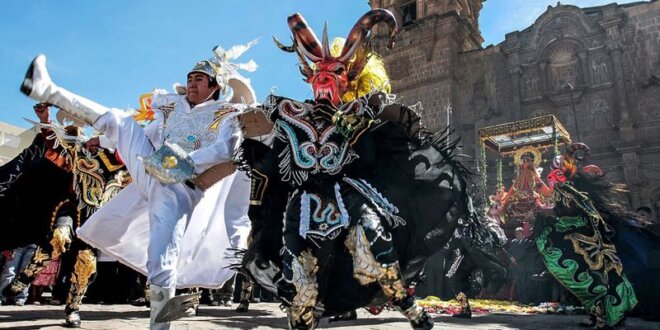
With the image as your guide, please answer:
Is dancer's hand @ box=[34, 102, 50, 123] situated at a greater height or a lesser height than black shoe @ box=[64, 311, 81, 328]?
greater

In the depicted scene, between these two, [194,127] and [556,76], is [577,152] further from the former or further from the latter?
[556,76]

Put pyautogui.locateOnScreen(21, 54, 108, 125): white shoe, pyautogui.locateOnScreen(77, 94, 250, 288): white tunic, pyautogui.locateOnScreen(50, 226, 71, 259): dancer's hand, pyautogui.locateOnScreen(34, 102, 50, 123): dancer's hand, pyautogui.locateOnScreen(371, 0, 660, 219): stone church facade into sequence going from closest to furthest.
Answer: pyautogui.locateOnScreen(21, 54, 108, 125): white shoe < pyautogui.locateOnScreen(77, 94, 250, 288): white tunic < pyautogui.locateOnScreen(50, 226, 71, 259): dancer's hand < pyautogui.locateOnScreen(34, 102, 50, 123): dancer's hand < pyautogui.locateOnScreen(371, 0, 660, 219): stone church facade

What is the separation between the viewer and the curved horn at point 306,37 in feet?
11.4

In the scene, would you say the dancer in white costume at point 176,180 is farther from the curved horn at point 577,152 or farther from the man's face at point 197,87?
the curved horn at point 577,152

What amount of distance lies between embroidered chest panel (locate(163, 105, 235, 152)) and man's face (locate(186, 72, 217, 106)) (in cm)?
16

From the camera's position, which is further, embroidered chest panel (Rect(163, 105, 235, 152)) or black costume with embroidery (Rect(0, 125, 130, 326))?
black costume with embroidery (Rect(0, 125, 130, 326))

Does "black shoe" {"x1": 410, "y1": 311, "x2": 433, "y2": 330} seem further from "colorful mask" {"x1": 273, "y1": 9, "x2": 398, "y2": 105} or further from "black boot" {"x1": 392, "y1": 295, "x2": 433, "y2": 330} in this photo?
"colorful mask" {"x1": 273, "y1": 9, "x2": 398, "y2": 105}

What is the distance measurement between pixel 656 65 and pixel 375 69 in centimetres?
2197

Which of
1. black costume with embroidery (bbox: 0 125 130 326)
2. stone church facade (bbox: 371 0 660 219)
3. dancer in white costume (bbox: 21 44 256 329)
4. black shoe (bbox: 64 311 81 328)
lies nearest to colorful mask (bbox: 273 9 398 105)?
dancer in white costume (bbox: 21 44 256 329)

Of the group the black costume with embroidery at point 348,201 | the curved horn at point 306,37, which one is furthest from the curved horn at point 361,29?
the black costume with embroidery at point 348,201

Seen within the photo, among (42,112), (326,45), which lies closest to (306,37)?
(326,45)

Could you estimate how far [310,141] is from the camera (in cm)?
316

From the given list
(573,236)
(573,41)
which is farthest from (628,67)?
(573,236)

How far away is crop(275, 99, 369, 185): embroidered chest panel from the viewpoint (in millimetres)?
3074
